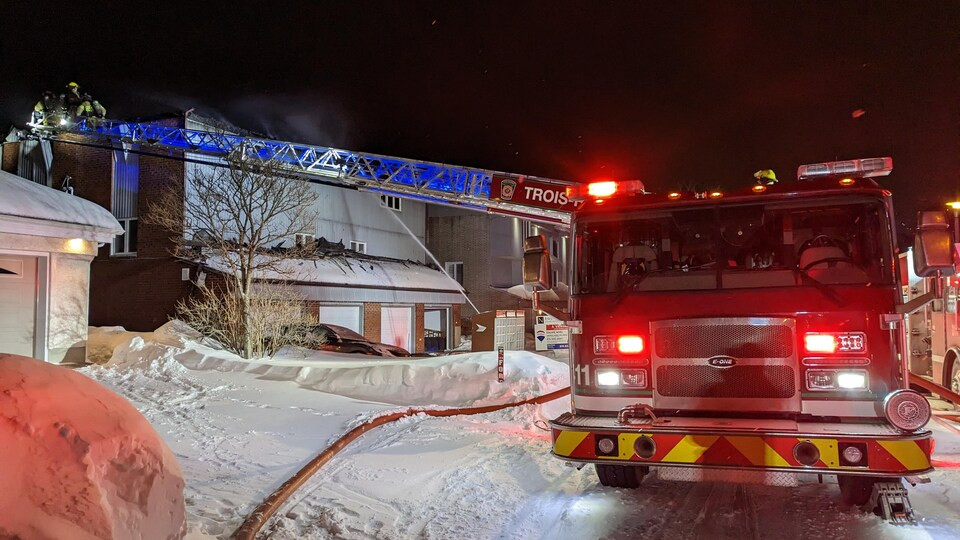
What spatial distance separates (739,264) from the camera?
16.6 feet

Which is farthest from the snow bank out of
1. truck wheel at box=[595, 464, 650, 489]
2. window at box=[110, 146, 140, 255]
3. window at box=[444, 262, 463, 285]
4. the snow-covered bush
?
window at box=[444, 262, 463, 285]

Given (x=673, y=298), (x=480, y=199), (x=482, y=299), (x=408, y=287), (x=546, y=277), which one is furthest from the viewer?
(x=482, y=299)

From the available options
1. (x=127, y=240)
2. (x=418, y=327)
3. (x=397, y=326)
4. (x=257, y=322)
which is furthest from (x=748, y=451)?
(x=418, y=327)

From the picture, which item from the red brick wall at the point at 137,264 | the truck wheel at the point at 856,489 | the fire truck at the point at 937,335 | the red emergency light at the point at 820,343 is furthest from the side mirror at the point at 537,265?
the red brick wall at the point at 137,264

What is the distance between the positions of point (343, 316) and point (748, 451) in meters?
20.2

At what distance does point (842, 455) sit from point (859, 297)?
44.8 inches

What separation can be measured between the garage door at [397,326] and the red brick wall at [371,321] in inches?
16.5

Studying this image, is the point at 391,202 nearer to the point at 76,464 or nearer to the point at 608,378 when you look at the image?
the point at 608,378

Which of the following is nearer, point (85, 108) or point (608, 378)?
point (608, 378)

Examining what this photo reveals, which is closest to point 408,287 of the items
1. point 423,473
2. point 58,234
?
point 58,234

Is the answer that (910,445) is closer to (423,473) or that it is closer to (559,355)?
(423,473)

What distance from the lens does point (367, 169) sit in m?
16.9

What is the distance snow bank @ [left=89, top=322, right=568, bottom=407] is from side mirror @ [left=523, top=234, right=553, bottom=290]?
493 centimetres

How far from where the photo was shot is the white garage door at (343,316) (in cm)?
2219
